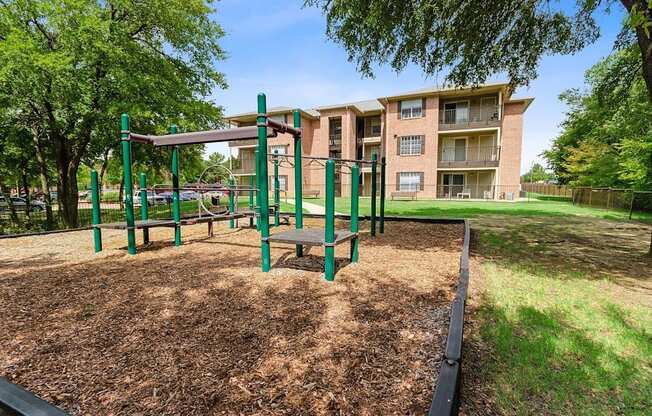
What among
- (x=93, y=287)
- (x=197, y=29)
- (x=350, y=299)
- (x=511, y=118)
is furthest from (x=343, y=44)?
(x=511, y=118)

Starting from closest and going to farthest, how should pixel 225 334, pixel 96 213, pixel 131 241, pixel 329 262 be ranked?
pixel 225 334 < pixel 329 262 < pixel 131 241 < pixel 96 213

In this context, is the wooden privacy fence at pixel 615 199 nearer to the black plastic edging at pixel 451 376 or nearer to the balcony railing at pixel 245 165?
the black plastic edging at pixel 451 376

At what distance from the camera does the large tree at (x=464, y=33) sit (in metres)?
6.15

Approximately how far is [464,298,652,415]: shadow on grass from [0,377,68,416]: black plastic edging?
2.42 m

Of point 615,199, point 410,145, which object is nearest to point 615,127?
point 615,199

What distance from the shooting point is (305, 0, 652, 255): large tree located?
615cm

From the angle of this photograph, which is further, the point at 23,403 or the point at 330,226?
the point at 330,226

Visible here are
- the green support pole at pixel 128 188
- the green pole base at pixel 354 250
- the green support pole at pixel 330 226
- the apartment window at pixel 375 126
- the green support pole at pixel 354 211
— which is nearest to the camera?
the green support pole at pixel 330 226

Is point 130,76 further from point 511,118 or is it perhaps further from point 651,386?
point 511,118

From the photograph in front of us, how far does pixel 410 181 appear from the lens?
2777 centimetres

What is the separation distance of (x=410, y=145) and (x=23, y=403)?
28.4 metres

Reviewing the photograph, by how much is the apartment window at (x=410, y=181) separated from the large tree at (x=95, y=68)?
1866 centimetres

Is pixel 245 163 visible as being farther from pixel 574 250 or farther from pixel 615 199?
pixel 574 250

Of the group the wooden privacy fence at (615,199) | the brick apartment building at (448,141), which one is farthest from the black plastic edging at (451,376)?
the brick apartment building at (448,141)
